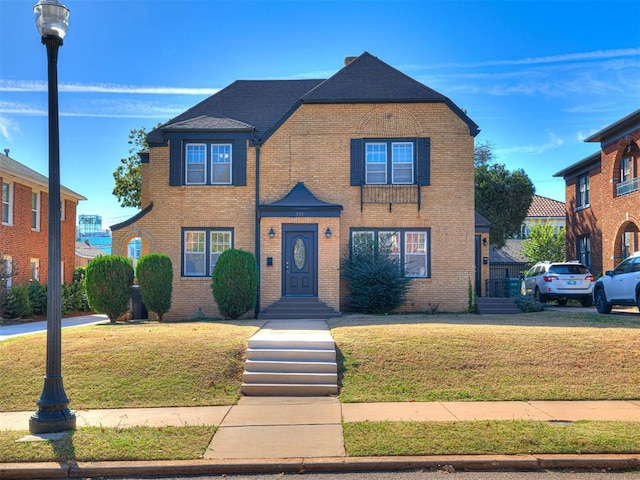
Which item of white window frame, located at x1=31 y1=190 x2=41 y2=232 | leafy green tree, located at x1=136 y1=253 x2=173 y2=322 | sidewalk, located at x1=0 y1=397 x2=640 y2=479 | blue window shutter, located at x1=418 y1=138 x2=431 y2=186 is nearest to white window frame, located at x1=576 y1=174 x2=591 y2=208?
blue window shutter, located at x1=418 y1=138 x2=431 y2=186

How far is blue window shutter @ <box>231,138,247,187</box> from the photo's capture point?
18.5 meters

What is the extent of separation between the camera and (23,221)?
83.7ft

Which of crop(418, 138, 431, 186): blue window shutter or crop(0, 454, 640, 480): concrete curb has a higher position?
crop(418, 138, 431, 186): blue window shutter

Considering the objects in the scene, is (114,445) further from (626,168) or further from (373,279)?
(626,168)

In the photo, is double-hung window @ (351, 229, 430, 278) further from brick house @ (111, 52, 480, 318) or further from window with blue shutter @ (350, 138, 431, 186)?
window with blue shutter @ (350, 138, 431, 186)

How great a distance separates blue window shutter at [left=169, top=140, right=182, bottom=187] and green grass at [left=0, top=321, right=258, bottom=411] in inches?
286

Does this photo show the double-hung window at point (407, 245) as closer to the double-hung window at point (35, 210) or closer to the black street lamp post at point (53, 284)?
the black street lamp post at point (53, 284)

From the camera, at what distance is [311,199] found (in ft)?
58.6

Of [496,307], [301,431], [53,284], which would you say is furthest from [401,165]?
[53,284]

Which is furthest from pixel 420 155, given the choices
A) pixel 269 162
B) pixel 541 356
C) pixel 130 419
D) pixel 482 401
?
pixel 130 419

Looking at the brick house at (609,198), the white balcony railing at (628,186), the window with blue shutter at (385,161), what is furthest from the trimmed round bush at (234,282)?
the white balcony railing at (628,186)

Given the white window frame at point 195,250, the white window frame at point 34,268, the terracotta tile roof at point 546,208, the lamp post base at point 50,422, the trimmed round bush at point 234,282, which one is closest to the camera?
the lamp post base at point 50,422

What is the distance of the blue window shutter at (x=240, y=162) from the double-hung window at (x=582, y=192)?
1994cm

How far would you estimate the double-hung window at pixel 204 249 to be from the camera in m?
18.6
